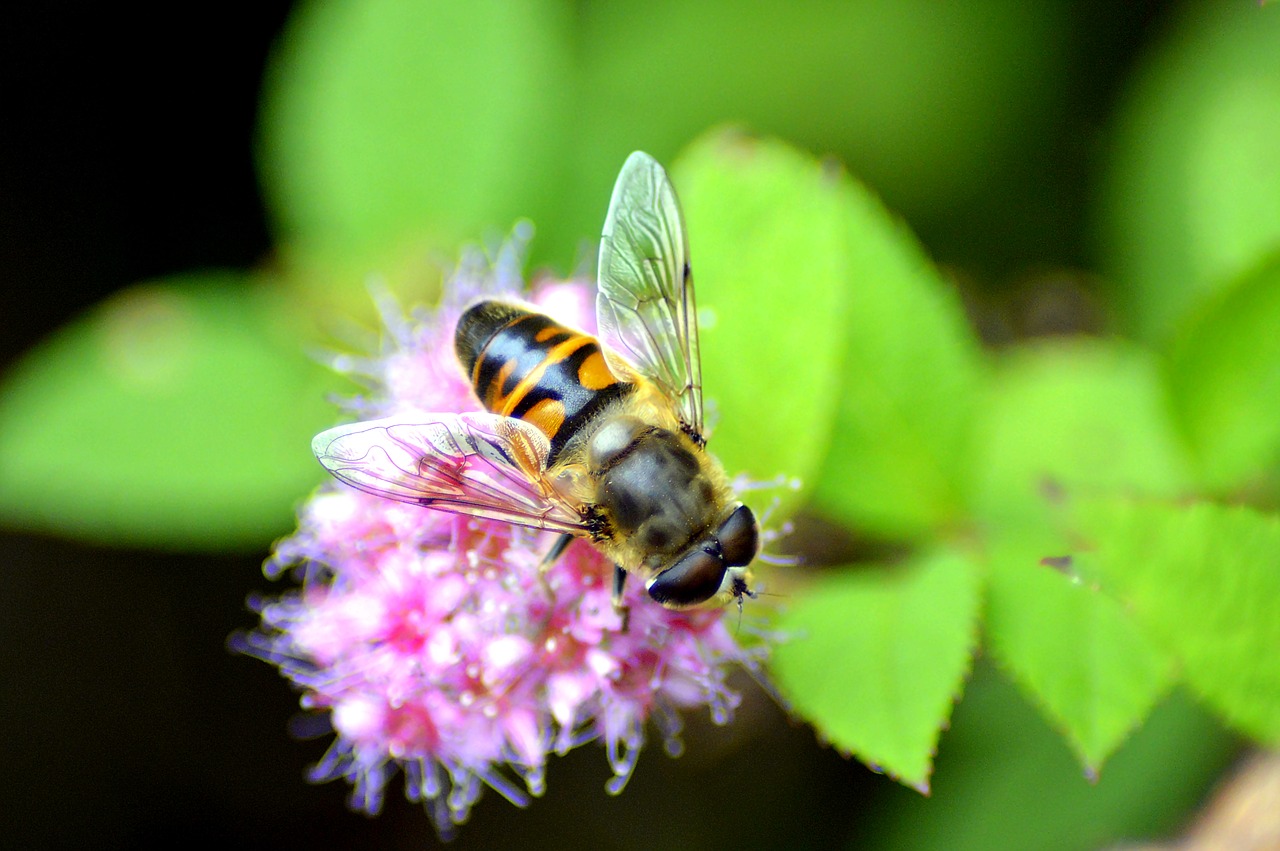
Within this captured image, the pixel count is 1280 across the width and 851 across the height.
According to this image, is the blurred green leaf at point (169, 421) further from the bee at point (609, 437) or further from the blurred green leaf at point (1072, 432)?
the blurred green leaf at point (1072, 432)

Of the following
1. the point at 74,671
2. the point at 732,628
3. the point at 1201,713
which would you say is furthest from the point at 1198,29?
the point at 74,671

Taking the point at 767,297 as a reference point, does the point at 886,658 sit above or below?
below

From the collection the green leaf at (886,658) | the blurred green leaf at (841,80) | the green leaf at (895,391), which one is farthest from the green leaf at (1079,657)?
the blurred green leaf at (841,80)

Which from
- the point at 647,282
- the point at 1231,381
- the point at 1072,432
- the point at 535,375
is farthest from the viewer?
the point at 1072,432

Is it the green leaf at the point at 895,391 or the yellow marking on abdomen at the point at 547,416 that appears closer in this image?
the yellow marking on abdomen at the point at 547,416

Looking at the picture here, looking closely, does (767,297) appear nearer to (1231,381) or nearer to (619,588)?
(619,588)

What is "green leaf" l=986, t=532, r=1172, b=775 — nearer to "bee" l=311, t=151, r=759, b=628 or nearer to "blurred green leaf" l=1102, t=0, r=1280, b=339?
"bee" l=311, t=151, r=759, b=628

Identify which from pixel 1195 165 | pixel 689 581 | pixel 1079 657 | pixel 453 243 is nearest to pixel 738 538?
pixel 689 581
